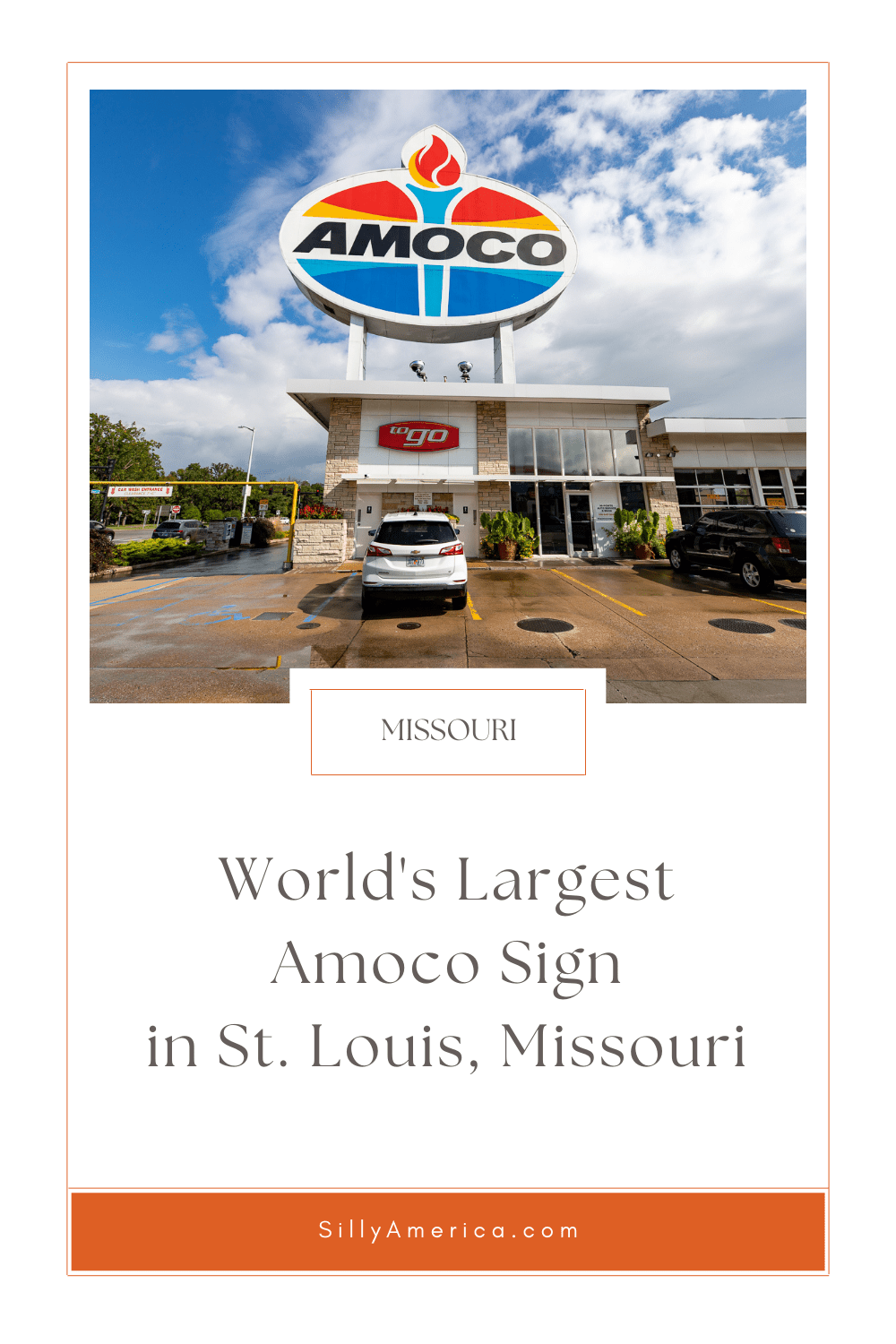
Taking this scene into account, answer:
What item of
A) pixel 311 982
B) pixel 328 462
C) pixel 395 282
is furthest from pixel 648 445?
pixel 311 982

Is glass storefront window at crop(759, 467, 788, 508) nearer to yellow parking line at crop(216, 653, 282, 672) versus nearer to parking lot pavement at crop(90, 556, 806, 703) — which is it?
parking lot pavement at crop(90, 556, 806, 703)

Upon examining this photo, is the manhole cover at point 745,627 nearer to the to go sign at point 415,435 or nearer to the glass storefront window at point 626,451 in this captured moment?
the to go sign at point 415,435

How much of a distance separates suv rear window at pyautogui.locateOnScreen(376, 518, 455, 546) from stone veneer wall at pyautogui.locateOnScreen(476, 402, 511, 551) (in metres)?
7.48

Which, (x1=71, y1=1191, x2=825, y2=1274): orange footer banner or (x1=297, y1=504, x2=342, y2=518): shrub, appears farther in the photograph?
(x1=297, y1=504, x2=342, y2=518): shrub

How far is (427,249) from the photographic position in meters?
11.2

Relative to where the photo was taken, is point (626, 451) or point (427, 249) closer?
point (427, 249)

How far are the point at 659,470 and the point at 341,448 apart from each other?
26.9 ft

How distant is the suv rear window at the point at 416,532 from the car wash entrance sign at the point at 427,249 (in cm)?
837

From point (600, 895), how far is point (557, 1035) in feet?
1.60

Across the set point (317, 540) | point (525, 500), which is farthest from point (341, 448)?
point (525, 500)

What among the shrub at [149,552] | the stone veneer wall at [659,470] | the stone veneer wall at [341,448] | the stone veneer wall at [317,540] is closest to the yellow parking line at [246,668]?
the stone veneer wall at [317,540]

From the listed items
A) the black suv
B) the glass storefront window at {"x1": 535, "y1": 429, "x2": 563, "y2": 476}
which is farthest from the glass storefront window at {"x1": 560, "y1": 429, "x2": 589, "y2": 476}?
the black suv

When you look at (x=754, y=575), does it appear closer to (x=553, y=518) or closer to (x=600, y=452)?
(x=553, y=518)

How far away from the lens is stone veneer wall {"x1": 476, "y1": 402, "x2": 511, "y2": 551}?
13.0 m
